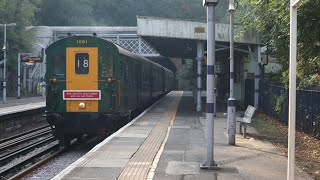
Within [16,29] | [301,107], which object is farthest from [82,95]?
[16,29]

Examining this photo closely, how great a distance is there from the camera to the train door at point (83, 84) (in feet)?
46.1

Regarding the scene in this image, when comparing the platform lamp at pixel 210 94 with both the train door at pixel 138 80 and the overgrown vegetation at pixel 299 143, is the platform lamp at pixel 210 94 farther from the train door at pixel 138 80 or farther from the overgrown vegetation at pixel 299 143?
the train door at pixel 138 80

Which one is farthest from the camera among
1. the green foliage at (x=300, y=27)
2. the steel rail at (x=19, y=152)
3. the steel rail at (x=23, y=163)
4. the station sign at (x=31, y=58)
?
the station sign at (x=31, y=58)

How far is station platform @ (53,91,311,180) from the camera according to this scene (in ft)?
27.5

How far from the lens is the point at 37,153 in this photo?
14.0 meters

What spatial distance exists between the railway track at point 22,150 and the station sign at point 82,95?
6.12ft

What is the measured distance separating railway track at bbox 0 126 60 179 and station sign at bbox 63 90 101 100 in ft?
6.12

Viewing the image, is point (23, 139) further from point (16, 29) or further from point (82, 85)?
point (16, 29)

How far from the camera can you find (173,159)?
32.2ft

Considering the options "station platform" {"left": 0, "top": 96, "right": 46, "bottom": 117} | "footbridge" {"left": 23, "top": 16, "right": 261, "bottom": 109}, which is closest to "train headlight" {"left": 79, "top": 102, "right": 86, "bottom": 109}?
"footbridge" {"left": 23, "top": 16, "right": 261, "bottom": 109}

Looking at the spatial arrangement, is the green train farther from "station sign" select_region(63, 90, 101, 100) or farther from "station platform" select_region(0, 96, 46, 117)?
"station platform" select_region(0, 96, 46, 117)

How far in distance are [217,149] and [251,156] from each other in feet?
3.83

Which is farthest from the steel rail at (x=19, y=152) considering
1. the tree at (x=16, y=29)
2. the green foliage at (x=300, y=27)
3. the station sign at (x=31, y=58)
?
the tree at (x=16, y=29)

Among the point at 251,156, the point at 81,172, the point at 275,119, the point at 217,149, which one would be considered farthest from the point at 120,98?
the point at 275,119
